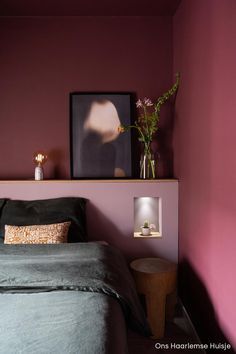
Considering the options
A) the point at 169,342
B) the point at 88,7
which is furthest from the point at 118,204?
the point at 88,7

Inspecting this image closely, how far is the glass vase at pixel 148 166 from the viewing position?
2.68 meters

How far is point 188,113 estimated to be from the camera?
2.28 meters

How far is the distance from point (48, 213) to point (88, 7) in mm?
1800

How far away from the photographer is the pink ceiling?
2516mm

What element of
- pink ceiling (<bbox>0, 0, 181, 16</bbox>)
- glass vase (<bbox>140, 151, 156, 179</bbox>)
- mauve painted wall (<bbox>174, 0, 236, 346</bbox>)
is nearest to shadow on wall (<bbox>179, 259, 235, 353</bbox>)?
mauve painted wall (<bbox>174, 0, 236, 346</bbox>)

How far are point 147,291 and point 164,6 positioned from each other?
2.34 meters

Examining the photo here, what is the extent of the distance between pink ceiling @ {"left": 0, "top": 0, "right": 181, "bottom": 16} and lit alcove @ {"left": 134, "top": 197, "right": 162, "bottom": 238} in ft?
5.50

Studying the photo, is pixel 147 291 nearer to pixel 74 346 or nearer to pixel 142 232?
pixel 142 232

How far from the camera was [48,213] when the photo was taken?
2.42 metres

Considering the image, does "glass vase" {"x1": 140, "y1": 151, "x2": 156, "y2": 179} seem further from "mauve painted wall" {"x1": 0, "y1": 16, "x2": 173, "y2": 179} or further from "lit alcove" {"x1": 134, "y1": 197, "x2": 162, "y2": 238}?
"mauve painted wall" {"x1": 0, "y1": 16, "x2": 173, "y2": 179}

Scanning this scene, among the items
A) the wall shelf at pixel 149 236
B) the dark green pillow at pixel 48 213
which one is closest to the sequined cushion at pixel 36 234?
the dark green pillow at pixel 48 213

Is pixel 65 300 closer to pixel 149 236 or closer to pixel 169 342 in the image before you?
pixel 169 342

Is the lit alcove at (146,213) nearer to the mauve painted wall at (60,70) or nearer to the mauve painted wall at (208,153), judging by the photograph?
the mauve painted wall at (208,153)

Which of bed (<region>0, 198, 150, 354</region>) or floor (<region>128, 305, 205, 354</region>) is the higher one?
bed (<region>0, 198, 150, 354</region>)
